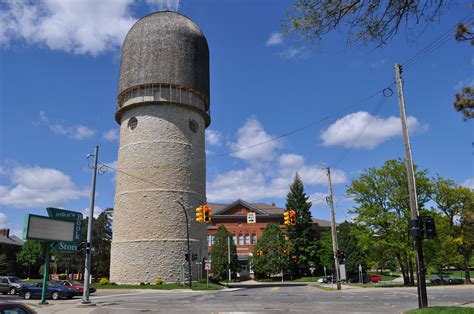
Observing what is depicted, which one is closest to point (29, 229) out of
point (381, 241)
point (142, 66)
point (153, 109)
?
point (153, 109)

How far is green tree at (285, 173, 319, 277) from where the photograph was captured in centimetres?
6328

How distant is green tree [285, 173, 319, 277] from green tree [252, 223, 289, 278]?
2894 mm

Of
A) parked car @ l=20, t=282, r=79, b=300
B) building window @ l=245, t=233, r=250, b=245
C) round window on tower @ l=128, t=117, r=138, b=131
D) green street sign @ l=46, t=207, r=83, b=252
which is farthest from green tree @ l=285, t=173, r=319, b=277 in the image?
green street sign @ l=46, t=207, r=83, b=252

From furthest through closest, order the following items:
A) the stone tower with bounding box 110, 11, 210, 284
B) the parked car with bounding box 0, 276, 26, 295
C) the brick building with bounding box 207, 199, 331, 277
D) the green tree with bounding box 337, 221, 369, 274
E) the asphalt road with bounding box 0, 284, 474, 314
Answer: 1. the brick building with bounding box 207, 199, 331, 277
2. the green tree with bounding box 337, 221, 369, 274
3. the stone tower with bounding box 110, 11, 210, 284
4. the parked car with bounding box 0, 276, 26, 295
5. the asphalt road with bounding box 0, 284, 474, 314

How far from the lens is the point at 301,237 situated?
210 ft

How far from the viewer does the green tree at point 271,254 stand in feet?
196

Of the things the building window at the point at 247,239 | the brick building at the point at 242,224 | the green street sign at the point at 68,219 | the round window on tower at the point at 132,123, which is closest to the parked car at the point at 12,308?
the green street sign at the point at 68,219

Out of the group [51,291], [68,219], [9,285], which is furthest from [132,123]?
[68,219]

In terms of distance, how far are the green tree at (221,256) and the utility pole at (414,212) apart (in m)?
47.5

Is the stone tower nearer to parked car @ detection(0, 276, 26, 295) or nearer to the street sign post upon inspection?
parked car @ detection(0, 276, 26, 295)

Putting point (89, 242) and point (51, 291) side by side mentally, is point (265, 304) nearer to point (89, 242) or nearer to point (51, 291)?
point (89, 242)

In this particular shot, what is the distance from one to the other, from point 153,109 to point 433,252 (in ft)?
101

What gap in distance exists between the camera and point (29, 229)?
21.1 metres

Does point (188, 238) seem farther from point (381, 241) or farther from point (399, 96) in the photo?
point (399, 96)
